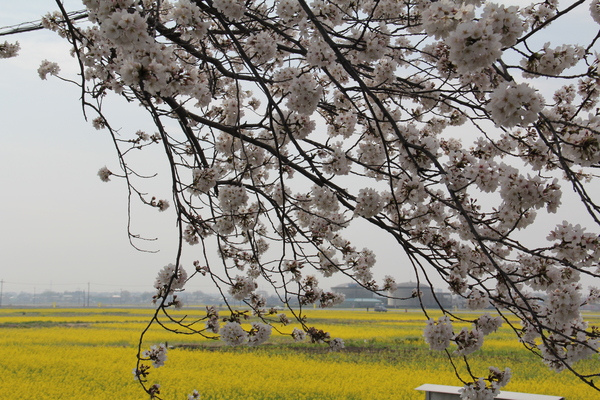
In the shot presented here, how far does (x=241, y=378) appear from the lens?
429 inches

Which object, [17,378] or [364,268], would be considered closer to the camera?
[364,268]

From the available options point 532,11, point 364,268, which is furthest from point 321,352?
point 532,11

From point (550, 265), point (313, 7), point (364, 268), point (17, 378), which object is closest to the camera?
point (550, 265)

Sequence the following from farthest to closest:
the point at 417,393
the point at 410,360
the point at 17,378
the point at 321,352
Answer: the point at 321,352 → the point at 410,360 → the point at 17,378 → the point at 417,393

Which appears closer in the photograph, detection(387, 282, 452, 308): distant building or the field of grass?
detection(387, 282, 452, 308): distant building

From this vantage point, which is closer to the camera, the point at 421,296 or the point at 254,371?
the point at 421,296

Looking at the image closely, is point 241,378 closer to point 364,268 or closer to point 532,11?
point 364,268

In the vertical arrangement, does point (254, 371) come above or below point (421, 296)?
below

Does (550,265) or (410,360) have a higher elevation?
(550,265)

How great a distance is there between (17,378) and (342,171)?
10408mm

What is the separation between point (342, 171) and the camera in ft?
10.4

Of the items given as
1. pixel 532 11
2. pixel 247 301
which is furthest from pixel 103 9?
pixel 532 11

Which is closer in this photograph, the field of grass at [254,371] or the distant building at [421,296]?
the distant building at [421,296]

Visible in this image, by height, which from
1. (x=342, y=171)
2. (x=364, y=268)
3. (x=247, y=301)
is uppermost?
(x=342, y=171)
